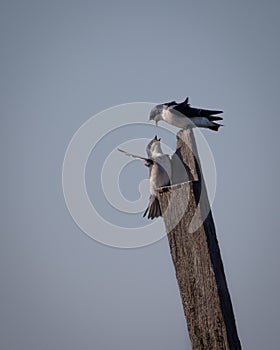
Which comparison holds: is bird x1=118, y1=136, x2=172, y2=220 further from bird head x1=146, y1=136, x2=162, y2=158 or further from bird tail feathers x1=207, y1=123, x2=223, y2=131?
bird tail feathers x1=207, y1=123, x2=223, y2=131

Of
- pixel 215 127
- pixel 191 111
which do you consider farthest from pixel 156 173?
pixel 215 127

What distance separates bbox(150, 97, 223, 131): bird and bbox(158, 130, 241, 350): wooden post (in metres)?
1.05

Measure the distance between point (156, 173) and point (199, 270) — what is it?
93 centimetres

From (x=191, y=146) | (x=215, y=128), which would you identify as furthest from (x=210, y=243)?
(x=215, y=128)

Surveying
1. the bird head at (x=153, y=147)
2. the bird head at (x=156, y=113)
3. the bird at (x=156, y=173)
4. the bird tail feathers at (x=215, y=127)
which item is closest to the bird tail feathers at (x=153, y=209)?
the bird at (x=156, y=173)

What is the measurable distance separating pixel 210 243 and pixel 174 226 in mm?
252

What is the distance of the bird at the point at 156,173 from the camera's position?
11.1ft

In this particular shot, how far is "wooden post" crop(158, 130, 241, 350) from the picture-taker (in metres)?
2.67

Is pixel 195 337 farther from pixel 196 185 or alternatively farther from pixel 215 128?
pixel 215 128

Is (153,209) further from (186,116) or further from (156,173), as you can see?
(186,116)

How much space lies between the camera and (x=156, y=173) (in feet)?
11.5

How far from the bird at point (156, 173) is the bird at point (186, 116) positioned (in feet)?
1.11

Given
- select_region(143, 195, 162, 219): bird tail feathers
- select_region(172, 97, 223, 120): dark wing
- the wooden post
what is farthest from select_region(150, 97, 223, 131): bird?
the wooden post

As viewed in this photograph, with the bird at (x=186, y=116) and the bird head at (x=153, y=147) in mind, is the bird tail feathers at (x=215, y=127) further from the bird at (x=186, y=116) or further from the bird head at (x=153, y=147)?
the bird head at (x=153, y=147)
